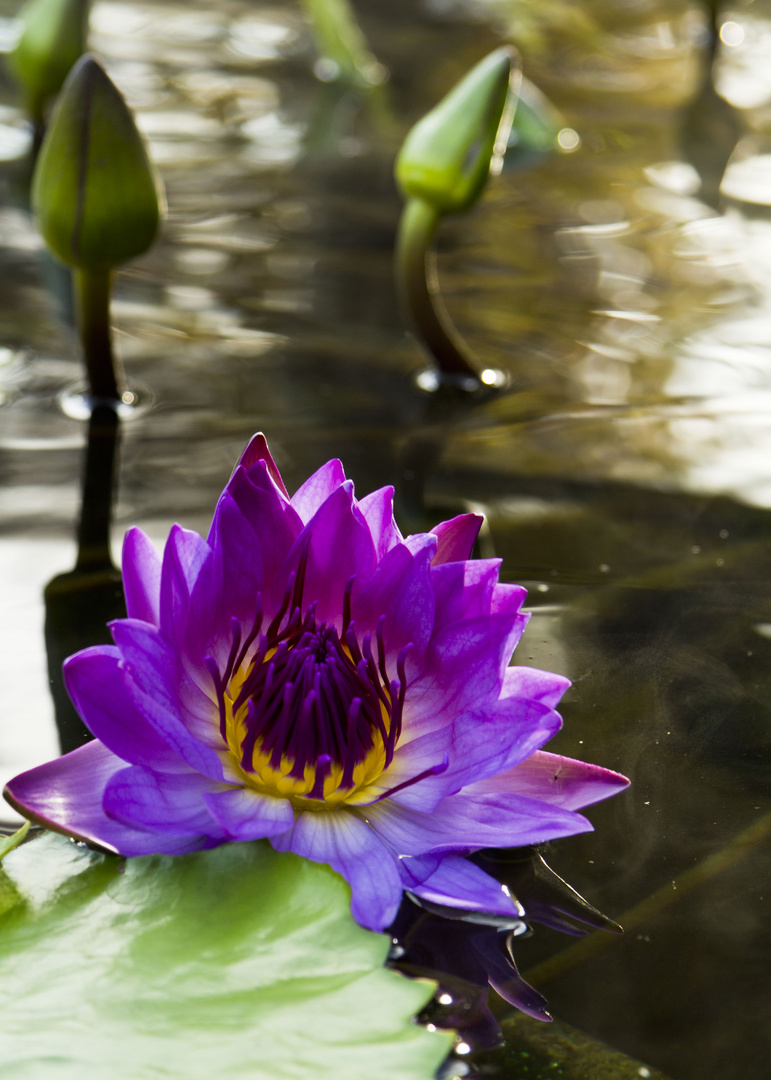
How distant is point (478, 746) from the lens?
31.8 inches

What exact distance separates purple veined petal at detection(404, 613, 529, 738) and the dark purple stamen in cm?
3

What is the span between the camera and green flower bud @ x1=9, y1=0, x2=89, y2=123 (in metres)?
2.13

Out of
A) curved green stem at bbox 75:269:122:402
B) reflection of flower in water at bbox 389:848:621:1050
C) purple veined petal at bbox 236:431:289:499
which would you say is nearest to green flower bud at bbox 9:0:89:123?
curved green stem at bbox 75:269:122:402

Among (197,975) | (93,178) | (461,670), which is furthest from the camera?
(93,178)

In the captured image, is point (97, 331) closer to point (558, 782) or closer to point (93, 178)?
point (93, 178)

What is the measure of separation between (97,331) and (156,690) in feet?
2.90

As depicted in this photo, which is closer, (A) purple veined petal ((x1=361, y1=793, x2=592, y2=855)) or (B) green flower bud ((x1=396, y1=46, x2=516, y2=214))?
(A) purple veined petal ((x1=361, y1=793, x2=592, y2=855))

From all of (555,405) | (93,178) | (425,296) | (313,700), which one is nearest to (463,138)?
(425,296)

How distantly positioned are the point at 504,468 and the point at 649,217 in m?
1.03

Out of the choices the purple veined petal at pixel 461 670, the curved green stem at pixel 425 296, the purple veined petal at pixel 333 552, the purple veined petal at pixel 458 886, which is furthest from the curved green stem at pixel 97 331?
the purple veined petal at pixel 458 886

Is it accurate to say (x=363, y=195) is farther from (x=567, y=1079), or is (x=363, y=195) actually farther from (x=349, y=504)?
(x=567, y=1079)

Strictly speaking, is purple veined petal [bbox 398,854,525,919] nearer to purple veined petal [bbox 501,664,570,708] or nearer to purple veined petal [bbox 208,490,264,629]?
purple veined petal [bbox 501,664,570,708]

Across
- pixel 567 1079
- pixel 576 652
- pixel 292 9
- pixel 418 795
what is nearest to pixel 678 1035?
pixel 567 1079

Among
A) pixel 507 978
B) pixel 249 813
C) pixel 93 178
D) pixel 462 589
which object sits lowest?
pixel 507 978
